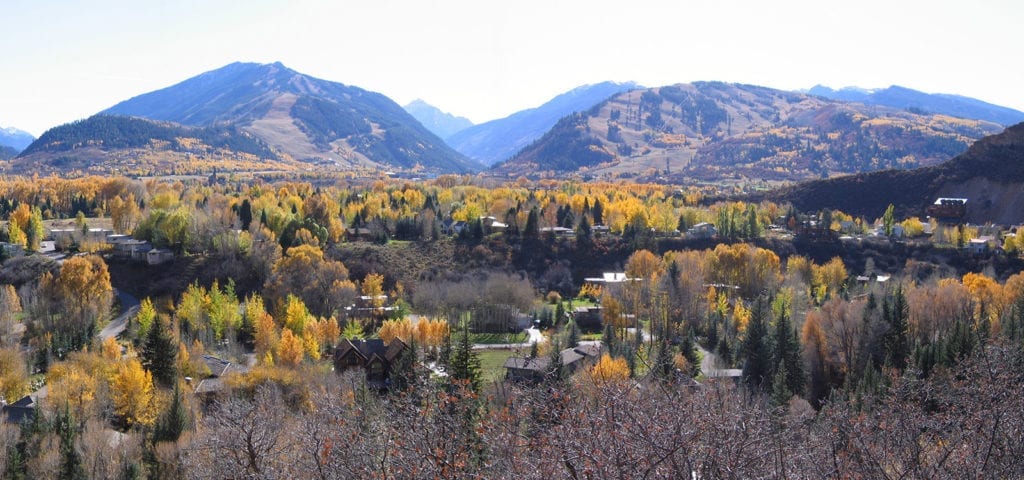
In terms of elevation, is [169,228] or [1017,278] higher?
[169,228]

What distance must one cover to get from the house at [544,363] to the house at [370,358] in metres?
5.31

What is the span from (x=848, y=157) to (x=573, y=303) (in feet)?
506

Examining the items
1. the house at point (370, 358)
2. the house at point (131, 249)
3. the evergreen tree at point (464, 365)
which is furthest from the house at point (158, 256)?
the evergreen tree at point (464, 365)

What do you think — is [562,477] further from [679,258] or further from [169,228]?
[169,228]

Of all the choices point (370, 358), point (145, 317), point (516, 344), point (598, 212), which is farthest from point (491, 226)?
point (370, 358)

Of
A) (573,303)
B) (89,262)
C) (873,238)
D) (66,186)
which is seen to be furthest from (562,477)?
(66,186)

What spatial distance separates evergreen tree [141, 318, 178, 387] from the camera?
38.1 m

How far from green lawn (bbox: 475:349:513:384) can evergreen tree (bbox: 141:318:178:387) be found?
45.1 ft

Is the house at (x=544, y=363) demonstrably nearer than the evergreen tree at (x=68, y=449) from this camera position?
No

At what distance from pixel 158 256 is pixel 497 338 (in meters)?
30.2

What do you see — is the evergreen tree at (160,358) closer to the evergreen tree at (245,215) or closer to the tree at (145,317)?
the tree at (145,317)

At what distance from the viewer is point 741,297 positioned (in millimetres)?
63656

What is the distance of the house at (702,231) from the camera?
265 feet

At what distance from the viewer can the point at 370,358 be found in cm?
4072
